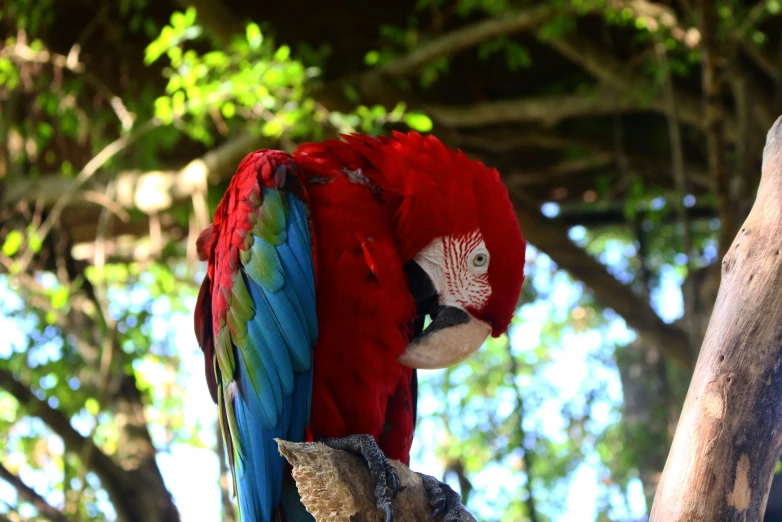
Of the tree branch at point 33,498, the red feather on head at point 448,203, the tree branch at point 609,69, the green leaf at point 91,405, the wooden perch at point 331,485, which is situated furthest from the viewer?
the tree branch at point 609,69

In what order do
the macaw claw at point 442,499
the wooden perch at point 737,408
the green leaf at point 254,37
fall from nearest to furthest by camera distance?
the wooden perch at point 737,408, the macaw claw at point 442,499, the green leaf at point 254,37

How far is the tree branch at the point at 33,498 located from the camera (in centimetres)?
265

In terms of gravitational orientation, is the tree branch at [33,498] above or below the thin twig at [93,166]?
below

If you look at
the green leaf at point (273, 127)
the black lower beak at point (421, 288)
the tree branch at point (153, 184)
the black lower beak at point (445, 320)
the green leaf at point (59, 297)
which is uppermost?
the tree branch at point (153, 184)

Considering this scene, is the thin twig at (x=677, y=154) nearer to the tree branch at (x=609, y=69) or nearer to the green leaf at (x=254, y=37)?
the tree branch at (x=609, y=69)

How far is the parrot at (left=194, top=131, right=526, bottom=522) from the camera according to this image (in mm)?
1473

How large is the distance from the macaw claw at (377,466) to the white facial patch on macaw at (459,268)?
1.09ft

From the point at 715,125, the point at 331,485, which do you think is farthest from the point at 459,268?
the point at 715,125

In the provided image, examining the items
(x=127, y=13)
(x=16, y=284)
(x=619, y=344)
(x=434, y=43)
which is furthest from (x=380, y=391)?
(x=619, y=344)

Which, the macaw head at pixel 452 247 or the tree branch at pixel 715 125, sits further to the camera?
the tree branch at pixel 715 125

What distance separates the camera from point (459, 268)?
5.02 ft

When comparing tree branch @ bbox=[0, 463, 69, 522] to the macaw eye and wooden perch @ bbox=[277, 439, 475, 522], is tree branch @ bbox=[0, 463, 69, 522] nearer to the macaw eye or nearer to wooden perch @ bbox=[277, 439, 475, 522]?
wooden perch @ bbox=[277, 439, 475, 522]

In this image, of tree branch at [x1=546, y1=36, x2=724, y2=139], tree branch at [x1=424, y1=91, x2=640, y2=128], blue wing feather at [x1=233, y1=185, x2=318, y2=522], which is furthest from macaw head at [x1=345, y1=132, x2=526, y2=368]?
tree branch at [x1=424, y1=91, x2=640, y2=128]

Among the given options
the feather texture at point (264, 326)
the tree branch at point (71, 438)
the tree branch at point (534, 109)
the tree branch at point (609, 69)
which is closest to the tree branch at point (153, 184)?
the tree branch at point (71, 438)
